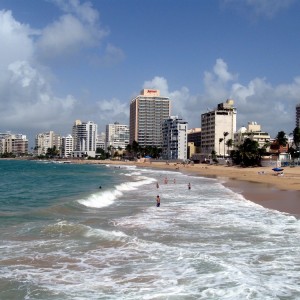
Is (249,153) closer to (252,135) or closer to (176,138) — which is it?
(252,135)

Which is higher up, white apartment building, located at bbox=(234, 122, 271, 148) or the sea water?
white apartment building, located at bbox=(234, 122, 271, 148)

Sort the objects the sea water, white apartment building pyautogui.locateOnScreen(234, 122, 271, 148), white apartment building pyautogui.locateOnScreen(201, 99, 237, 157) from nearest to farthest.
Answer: the sea water
white apartment building pyautogui.locateOnScreen(234, 122, 271, 148)
white apartment building pyautogui.locateOnScreen(201, 99, 237, 157)

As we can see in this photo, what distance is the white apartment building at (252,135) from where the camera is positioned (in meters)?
135

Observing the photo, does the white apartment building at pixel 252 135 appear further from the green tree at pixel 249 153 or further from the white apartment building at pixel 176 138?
the green tree at pixel 249 153

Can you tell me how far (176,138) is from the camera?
166250mm

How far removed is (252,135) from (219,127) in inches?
707

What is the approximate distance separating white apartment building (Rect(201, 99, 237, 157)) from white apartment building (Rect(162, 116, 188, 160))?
9.20 metres

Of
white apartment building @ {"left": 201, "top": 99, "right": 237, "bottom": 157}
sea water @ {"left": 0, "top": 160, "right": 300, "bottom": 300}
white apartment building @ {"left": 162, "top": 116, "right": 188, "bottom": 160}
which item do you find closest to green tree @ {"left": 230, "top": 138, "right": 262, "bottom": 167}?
white apartment building @ {"left": 201, "top": 99, "right": 237, "bottom": 157}

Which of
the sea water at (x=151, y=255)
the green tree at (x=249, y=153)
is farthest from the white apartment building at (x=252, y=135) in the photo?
the sea water at (x=151, y=255)

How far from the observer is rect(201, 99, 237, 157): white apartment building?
153 meters

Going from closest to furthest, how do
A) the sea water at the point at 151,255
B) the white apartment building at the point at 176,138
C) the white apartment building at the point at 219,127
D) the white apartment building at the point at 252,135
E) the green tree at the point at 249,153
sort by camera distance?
the sea water at the point at 151,255 < the green tree at the point at 249,153 < the white apartment building at the point at 252,135 < the white apartment building at the point at 219,127 < the white apartment building at the point at 176,138

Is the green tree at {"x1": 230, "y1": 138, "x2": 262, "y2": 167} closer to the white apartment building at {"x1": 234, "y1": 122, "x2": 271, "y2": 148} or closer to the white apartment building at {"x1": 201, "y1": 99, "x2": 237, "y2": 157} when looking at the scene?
the white apartment building at {"x1": 234, "y1": 122, "x2": 271, "y2": 148}

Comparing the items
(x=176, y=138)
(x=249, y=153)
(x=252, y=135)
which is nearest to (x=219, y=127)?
(x=252, y=135)

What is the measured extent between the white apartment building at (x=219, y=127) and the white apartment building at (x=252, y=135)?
155 inches
